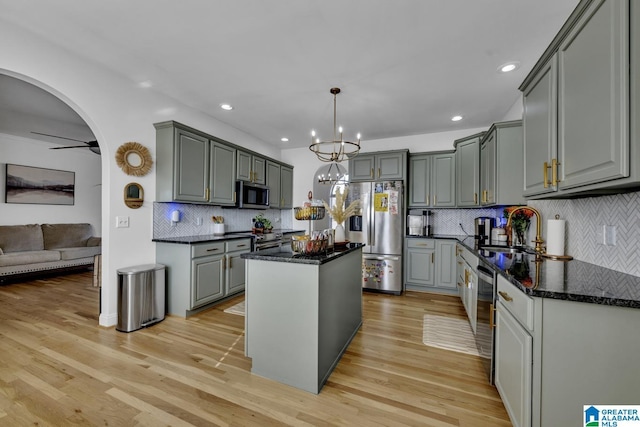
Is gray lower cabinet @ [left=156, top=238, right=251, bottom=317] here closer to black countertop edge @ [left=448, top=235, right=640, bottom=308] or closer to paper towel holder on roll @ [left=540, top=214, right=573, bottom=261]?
black countertop edge @ [left=448, top=235, right=640, bottom=308]

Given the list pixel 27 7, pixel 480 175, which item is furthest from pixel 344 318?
pixel 27 7

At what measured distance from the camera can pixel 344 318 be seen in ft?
8.01

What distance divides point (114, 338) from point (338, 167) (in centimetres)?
423

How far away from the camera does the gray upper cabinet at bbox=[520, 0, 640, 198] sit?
1092 millimetres

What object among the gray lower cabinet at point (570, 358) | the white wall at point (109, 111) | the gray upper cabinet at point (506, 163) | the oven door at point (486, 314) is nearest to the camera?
the gray lower cabinet at point (570, 358)

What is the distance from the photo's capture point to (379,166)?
459 cm

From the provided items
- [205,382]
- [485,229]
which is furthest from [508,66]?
[205,382]

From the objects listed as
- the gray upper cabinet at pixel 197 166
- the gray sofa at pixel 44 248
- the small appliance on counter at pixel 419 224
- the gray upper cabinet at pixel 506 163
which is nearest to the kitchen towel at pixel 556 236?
the gray upper cabinet at pixel 506 163

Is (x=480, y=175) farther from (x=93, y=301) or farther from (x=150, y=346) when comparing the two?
(x=93, y=301)

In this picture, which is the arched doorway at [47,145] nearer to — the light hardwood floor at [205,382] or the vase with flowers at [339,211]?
the light hardwood floor at [205,382]

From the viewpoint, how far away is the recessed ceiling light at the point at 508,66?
103 inches

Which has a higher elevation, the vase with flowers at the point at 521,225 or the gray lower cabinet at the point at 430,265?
the vase with flowers at the point at 521,225

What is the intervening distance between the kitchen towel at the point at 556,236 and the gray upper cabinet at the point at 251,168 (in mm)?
3868

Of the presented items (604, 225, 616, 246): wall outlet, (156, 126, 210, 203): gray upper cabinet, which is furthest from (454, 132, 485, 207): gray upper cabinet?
(156, 126, 210, 203): gray upper cabinet
